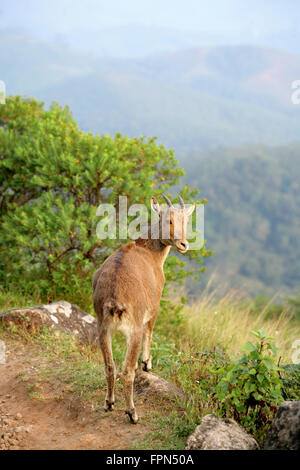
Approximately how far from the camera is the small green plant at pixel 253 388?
12.9 ft

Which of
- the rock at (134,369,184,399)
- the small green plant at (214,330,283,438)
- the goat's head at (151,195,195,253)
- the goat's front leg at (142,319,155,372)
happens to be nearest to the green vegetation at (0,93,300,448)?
the small green plant at (214,330,283,438)

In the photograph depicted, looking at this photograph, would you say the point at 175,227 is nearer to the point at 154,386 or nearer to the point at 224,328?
the point at 154,386

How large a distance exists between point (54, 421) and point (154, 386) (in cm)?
106

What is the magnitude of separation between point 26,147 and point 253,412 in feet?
22.4

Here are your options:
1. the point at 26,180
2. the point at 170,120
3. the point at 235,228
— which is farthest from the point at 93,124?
the point at 26,180

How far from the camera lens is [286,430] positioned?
136 inches

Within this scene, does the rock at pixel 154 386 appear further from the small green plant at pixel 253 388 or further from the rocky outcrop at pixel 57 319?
the rocky outcrop at pixel 57 319

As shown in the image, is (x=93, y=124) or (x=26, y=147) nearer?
(x=26, y=147)

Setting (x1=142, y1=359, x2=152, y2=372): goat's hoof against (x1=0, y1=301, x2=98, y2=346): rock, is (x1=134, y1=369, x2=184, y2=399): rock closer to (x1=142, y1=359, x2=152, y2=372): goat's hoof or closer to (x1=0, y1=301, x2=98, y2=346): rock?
(x1=142, y1=359, x2=152, y2=372): goat's hoof

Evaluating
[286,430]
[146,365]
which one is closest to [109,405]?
[146,365]

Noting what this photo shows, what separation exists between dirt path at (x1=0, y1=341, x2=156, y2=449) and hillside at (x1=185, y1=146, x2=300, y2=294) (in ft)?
192

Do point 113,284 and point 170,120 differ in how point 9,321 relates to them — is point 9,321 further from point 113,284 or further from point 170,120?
point 170,120

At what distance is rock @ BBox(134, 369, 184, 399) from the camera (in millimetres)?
4887

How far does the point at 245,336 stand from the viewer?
9.22 meters
